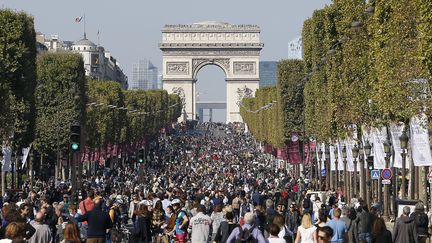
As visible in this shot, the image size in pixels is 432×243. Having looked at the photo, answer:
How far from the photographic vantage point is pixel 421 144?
38938mm

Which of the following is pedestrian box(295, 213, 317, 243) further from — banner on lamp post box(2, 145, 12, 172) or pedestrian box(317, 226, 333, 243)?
banner on lamp post box(2, 145, 12, 172)

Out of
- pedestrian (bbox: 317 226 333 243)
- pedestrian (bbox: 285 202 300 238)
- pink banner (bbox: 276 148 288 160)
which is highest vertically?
pink banner (bbox: 276 148 288 160)

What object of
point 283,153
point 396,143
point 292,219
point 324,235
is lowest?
point 292,219

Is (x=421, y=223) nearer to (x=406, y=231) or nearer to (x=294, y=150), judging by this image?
(x=406, y=231)

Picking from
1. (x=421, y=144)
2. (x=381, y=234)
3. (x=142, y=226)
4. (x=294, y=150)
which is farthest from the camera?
(x=294, y=150)

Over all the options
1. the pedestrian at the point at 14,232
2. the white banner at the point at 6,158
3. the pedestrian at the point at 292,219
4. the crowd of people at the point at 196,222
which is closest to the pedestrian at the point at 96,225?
the crowd of people at the point at 196,222

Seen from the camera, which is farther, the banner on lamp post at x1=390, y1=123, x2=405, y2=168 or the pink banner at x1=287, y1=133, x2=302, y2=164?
the pink banner at x1=287, y1=133, x2=302, y2=164

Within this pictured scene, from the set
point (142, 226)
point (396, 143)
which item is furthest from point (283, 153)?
point (142, 226)

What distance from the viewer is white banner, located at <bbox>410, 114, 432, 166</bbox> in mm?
38281

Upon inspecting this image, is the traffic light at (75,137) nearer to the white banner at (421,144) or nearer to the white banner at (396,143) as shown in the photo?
the white banner at (421,144)

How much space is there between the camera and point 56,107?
81312mm

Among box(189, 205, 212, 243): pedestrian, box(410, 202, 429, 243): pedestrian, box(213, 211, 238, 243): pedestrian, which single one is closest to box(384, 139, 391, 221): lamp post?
box(410, 202, 429, 243): pedestrian

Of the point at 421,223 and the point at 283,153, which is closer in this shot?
the point at 421,223

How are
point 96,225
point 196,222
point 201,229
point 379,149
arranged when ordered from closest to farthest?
point 96,225 → point 201,229 → point 196,222 → point 379,149
